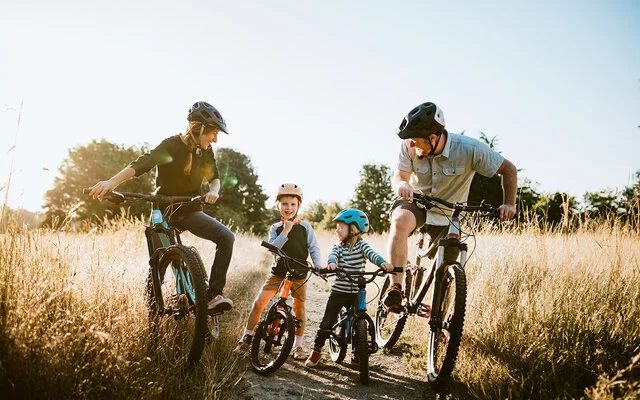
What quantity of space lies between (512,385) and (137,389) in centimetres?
276

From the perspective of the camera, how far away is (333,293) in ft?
13.7

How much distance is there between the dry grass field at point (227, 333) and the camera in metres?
2.11

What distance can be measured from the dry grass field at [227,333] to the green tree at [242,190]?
118 feet

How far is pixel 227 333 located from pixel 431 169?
3.03 metres

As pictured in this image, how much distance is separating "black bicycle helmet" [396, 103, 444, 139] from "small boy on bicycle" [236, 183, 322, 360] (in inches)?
60.8

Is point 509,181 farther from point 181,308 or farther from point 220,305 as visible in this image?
point 181,308

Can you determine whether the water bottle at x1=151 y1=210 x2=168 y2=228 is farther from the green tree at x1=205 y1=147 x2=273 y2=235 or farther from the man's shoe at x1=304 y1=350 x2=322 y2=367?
the green tree at x1=205 y1=147 x2=273 y2=235

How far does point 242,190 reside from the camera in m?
42.1

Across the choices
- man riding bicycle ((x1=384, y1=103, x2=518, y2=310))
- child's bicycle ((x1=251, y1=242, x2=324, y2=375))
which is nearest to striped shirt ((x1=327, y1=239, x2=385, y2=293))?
man riding bicycle ((x1=384, y1=103, x2=518, y2=310))

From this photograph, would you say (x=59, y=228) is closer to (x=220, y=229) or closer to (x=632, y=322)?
(x=220, y=229)

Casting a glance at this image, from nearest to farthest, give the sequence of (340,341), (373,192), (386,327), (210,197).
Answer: (210,197) < (340,341) < (386,327) < (373,192)

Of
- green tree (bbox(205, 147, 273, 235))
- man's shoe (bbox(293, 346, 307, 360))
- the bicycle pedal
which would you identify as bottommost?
man's shoe (bbox(293, 346, 307, 360))

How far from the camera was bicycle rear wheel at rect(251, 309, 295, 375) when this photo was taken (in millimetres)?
3627

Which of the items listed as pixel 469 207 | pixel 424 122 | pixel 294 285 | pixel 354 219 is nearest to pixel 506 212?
pixel 469 207
